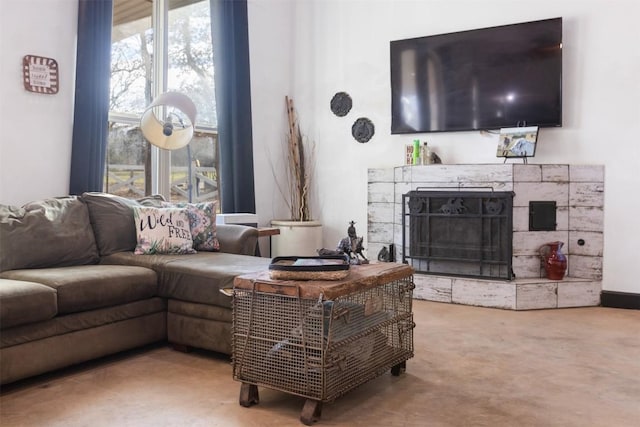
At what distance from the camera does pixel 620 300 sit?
4.16 metres

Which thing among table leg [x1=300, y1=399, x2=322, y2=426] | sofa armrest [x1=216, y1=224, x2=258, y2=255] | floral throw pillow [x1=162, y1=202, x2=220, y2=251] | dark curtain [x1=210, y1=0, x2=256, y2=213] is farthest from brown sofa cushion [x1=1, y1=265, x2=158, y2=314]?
dark curtain [x1=210, y1=0, x2=256, y2=213]

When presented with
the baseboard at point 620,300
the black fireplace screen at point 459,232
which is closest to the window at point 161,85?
the black fireplace screen at point 459,232

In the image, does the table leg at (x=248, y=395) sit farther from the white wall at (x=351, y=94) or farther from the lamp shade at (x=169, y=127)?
the white wall at (x=351, y=94)

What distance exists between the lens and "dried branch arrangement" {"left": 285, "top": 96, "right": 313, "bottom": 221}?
557 cm

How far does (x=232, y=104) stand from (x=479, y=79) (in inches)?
83.5

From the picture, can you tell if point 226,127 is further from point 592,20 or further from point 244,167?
point 592,20

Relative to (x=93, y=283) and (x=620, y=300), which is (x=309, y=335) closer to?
(x=93, y=283)

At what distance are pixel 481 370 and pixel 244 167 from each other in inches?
116

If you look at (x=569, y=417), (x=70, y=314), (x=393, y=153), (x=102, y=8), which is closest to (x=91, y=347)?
(x=70, y=314)

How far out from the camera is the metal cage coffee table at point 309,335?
2.12 metres

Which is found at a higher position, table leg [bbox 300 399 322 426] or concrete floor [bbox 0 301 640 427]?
table leg [bbox 300 399 322 426]

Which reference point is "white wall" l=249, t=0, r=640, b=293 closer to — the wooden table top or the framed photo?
the framed photo

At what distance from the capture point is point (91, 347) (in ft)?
8.97

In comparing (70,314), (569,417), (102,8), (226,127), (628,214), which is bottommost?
(569,417)
